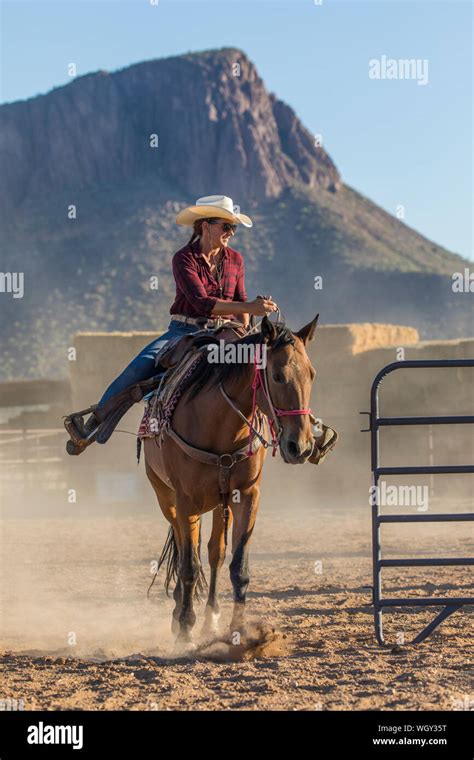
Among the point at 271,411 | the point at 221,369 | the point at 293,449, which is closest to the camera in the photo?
the point at 293,449

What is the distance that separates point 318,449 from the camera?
7.11 m

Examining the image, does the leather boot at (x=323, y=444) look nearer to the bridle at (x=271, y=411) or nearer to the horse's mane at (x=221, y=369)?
the bridle at (x=271, y=411)

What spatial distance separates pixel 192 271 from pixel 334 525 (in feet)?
25.7

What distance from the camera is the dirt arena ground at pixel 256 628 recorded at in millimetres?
5359

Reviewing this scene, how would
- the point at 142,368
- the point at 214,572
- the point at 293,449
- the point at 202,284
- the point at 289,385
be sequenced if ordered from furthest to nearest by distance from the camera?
the point at 142,368
the point at 214,572
the point at 202,284
the point at 289,385
the point at 293,449

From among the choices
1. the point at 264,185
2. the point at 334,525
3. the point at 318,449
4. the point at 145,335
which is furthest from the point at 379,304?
the point at 318,449

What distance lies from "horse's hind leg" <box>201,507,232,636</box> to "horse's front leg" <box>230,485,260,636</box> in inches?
18.2

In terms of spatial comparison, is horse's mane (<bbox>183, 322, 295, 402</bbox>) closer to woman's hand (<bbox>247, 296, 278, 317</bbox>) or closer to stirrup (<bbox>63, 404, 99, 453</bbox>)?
woman's hand (<bbox>247, 296, 278, 317</bbox>)

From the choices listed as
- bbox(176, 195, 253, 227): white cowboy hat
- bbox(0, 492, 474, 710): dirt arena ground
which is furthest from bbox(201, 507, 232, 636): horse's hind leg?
bbox(176, 195, 253, 227): white cowboy hat

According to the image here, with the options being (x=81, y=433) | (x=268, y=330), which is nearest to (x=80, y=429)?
(x=81, y=433)

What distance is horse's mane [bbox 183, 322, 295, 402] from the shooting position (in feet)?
19.9

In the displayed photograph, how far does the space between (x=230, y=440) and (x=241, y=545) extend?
2.13ft

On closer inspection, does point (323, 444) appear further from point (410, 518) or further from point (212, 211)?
point (212, 211)

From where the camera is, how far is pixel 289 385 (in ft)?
19.5
